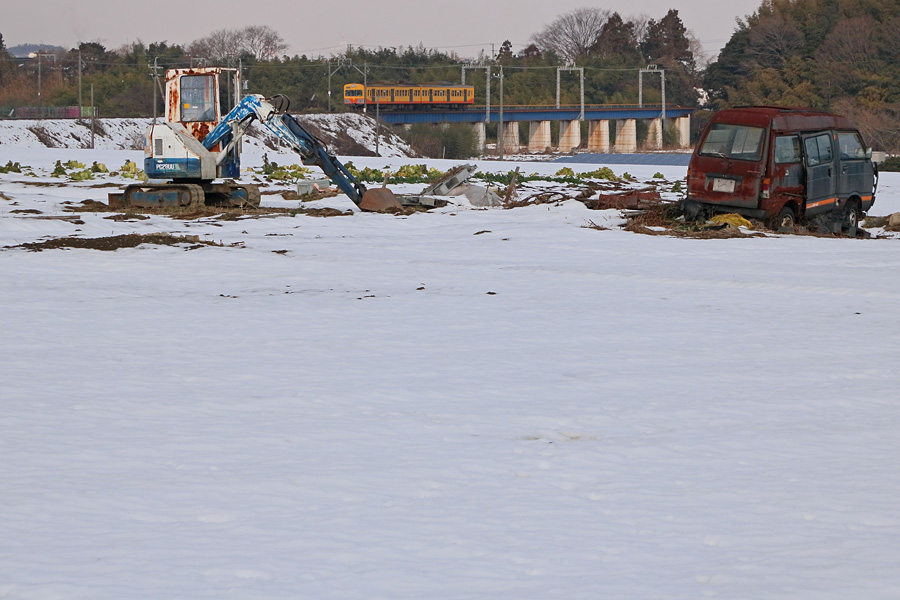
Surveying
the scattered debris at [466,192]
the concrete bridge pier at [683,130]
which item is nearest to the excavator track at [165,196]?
the scattered debris at [466,192]

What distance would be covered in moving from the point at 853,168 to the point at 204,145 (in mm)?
14059

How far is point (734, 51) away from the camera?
116m

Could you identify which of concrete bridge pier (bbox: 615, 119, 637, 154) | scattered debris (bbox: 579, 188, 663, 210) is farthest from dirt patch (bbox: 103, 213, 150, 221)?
concrete bridge pier (bbox: 615, 119, 637, 154)

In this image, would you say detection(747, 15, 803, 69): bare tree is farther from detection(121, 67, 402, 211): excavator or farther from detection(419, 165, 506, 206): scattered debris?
detection(121, 67, 402, 211): excavator

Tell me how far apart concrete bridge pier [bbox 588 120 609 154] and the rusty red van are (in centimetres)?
11030

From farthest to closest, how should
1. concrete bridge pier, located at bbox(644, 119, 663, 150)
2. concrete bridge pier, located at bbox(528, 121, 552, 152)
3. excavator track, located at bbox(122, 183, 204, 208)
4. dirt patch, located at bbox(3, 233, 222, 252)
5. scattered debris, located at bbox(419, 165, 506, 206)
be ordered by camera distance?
concrete bridge pier, located at bbox(644, 119, 663, 150) < concrete bridge pier, located at bbox(528, 121, 552, 152) < scattered debris, located at bbox(419, 165, 506, 206) < excavator track, located at bbox(122, 183, 204, 208) < dirt patch, located at bbox(3, 233, 222, 252)

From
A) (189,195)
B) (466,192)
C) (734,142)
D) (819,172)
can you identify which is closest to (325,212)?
(189,195)

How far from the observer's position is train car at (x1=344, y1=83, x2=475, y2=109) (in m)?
104

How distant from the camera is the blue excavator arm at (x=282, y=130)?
24531mm

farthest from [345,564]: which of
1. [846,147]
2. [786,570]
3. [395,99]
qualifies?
[395,99]

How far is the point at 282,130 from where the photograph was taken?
2458 centimetres

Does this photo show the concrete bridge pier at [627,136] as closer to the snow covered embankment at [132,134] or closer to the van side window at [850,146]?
the snow covered embankment at [132,134]

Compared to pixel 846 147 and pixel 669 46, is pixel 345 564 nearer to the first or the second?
pixel 846 147

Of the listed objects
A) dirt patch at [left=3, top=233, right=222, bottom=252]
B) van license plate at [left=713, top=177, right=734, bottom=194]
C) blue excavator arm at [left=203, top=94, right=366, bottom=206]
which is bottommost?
dirt patch at [left=3, top=233, right=222, bottom=252]
